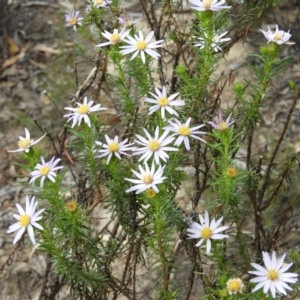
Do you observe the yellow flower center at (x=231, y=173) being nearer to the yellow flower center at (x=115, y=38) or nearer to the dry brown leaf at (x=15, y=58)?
the yellow flower center at (x=115, y=38)

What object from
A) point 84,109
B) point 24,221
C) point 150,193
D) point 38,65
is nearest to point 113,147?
point 84,109

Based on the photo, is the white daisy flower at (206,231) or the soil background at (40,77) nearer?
the white daisy flower at (206,231)

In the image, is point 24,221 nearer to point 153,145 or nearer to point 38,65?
point 153,145

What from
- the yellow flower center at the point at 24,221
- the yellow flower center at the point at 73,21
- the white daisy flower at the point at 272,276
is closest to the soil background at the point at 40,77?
the yellow flower center at the point at 73,21

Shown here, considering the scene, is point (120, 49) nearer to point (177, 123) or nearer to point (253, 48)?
point (177, 123)

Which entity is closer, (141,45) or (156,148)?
(156,148)

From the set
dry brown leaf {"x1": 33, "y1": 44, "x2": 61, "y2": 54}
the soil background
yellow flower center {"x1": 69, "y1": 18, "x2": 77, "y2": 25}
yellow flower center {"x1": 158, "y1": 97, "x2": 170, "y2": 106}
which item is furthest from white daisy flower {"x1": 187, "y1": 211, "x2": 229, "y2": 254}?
dry brown leaf {"x1": 33, "y1": 44, "x2": 61, "y2": 54}

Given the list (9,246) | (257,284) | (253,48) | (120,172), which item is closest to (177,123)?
(120,172)

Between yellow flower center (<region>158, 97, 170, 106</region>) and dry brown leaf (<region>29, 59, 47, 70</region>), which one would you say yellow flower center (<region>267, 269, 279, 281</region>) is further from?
dry brown leaf (<region>29, 59, 47, 70</region>)
